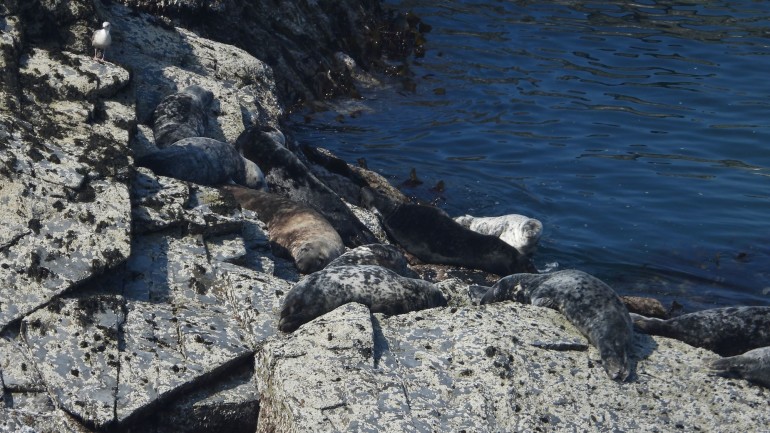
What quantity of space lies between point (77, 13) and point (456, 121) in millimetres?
6804

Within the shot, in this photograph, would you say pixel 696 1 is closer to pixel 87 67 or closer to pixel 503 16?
→ pixel 503 16

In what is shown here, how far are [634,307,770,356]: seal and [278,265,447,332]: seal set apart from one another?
1434 mm

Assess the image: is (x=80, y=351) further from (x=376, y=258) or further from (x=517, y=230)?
(x=517, y=230)

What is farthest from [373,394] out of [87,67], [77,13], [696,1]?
[696,1]

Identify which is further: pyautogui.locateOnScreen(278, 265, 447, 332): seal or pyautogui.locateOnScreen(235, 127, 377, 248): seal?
pyautogui.locateOnScreen(235, 127, 377, 248): seal

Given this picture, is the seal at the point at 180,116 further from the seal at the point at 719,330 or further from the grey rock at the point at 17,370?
the seal at the point at 719,330

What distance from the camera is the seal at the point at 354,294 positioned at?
6.13 m

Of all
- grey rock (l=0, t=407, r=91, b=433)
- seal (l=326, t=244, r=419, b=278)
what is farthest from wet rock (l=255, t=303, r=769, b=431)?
seal (l=326, t=244, r=419, b=278)

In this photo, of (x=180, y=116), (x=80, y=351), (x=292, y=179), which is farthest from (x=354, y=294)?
(x=180, y=116)

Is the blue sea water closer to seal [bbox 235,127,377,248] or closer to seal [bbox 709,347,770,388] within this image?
seal [bbox 235,127,377,248]

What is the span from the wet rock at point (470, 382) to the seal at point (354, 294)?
254mm

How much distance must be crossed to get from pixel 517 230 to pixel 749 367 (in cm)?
450

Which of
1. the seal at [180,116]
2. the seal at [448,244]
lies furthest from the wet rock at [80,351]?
the seal at [448,244]

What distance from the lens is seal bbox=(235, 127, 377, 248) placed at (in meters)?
9.45
